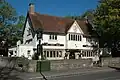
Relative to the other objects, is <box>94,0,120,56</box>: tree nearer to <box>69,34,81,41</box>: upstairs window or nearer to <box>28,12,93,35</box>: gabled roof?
<box>69,34,81,41</box>: upstairs window

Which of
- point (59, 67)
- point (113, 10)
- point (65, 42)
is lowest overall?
point (59, 67)

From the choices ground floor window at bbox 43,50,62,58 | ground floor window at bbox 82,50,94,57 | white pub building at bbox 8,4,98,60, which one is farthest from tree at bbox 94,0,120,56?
ground floor window at bbox 43,50,62,58

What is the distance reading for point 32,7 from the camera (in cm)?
4734

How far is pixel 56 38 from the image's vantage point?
1781 inches

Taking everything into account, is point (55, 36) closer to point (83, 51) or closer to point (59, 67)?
point (83, 51)

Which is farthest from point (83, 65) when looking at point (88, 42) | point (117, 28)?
point (88, 42)

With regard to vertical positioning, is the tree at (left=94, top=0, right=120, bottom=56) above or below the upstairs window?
above

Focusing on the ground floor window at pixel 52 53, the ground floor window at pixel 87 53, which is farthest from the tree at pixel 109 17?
the ground floor window at pixel 52 53

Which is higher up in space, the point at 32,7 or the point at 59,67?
the point at 32,7

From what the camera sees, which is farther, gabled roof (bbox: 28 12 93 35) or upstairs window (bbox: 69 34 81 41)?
upstairs window (bbox: 69 34 81 41)

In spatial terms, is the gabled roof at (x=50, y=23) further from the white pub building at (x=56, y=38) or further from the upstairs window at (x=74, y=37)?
the upstairs window at (x=74, y=37)

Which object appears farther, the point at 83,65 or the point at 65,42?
the point at 65,42

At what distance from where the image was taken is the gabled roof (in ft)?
146

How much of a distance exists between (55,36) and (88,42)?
916cm
